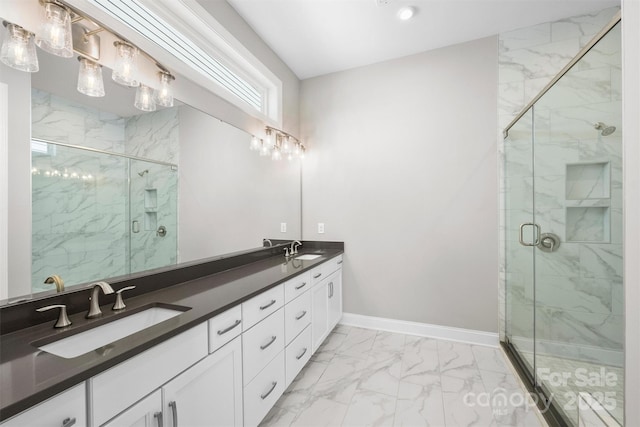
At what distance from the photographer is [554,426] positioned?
144 cm

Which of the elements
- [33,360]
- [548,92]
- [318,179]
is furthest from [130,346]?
[548,92]

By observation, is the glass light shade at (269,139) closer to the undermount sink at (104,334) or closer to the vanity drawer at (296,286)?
the vanity drawer at (296,286)

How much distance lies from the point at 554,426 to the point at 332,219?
224cm

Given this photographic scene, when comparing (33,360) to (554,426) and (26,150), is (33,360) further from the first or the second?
(554,426)

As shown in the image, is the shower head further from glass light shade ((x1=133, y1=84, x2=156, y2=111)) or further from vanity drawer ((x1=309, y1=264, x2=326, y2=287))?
glass light shade ((x1=133, y1=84, x2=156, y2=111))

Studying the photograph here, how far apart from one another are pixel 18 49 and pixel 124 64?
37 centimetres

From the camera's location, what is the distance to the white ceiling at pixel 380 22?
6.70ft

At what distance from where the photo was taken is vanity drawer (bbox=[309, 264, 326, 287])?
210cm

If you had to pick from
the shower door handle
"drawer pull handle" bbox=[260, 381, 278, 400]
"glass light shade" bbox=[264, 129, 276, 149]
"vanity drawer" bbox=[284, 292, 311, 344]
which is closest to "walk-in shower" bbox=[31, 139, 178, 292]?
"vanity drawer" bbox=[284, 292, 311, 344]

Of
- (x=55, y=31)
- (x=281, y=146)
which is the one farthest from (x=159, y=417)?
(x=281, y=146)

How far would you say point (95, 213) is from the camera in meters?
1.18

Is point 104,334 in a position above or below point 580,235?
below

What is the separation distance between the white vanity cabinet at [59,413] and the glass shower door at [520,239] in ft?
8.44

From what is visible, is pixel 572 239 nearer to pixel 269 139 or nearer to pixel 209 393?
pixel 209 393
